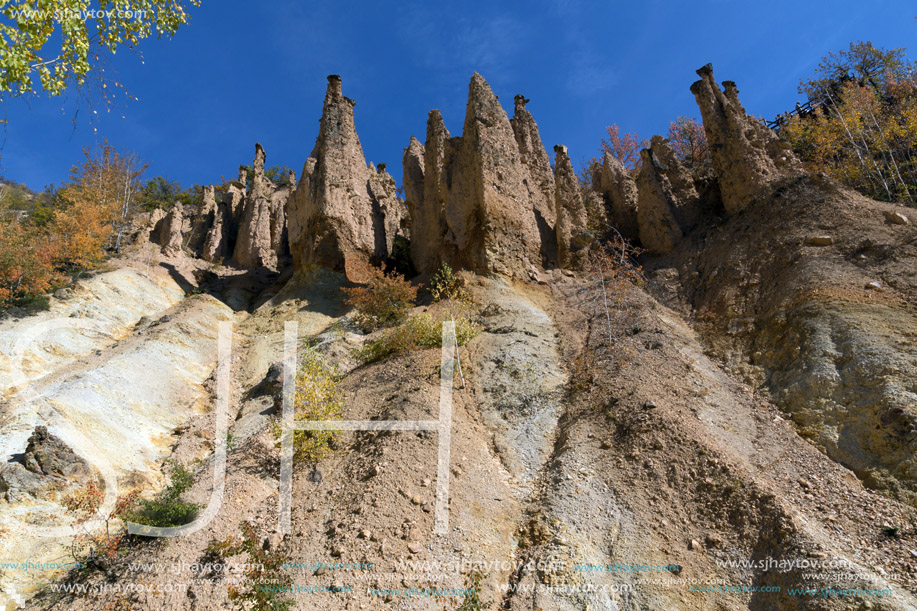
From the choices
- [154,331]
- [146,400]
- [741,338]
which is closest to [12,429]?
[146,400]

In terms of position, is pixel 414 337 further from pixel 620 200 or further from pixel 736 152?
pixel 736 152

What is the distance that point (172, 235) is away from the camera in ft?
85.5

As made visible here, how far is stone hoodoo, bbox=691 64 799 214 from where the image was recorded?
1722 centimetres

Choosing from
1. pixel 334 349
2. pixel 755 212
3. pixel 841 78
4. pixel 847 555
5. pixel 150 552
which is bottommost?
pixel 847 555

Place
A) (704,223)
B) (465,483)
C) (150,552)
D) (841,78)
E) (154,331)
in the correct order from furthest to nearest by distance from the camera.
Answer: (841,78)
(704,223)
(154,331)
(465,483)
(150,552)

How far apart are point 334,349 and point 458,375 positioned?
4743 mm

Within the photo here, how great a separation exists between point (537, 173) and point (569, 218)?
3878 millimetres

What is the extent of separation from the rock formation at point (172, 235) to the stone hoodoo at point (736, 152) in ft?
83.6

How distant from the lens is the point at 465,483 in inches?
353

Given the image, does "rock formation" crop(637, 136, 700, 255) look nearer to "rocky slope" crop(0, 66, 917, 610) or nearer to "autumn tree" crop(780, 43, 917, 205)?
"rocky slope" crop(0, 66, 917, 610)

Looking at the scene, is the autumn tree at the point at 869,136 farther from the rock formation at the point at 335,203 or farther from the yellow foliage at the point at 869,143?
the rock formation at the point at 335,203

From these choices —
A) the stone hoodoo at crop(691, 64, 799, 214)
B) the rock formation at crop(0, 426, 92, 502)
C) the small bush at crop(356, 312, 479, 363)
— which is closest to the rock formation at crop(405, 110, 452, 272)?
the small bush at crop(356, 312, 479, 363)

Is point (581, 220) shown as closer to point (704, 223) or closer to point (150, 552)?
point (704, 223)

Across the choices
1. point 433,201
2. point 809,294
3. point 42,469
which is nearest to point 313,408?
point 42,469
